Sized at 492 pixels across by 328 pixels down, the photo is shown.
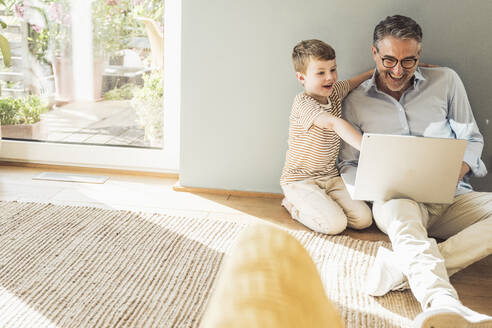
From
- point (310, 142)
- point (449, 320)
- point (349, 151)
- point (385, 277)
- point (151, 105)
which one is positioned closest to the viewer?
point (449, 320)

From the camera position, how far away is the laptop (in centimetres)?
178

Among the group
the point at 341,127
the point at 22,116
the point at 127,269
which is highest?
the point at 341,127

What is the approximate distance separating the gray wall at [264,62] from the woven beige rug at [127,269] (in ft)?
1.40

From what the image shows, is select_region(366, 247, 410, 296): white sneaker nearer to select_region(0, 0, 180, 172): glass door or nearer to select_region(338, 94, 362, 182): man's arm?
select_region(338, 94, 362, 182): man's arm

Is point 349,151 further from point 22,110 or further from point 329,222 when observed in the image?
point 22,110

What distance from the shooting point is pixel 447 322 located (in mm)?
1293

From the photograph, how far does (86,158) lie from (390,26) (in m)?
1.71

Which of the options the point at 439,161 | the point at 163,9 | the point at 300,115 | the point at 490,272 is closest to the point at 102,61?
the point at 163,9

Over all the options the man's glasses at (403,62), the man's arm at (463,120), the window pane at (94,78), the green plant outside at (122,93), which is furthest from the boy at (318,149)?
the green plant outside at (122,93)

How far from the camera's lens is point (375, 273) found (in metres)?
1.71

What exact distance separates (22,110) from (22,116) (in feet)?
0.11

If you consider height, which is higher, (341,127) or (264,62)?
(264,62)

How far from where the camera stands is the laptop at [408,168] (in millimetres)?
1779

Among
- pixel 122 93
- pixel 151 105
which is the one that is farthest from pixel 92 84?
pixel 151 105
